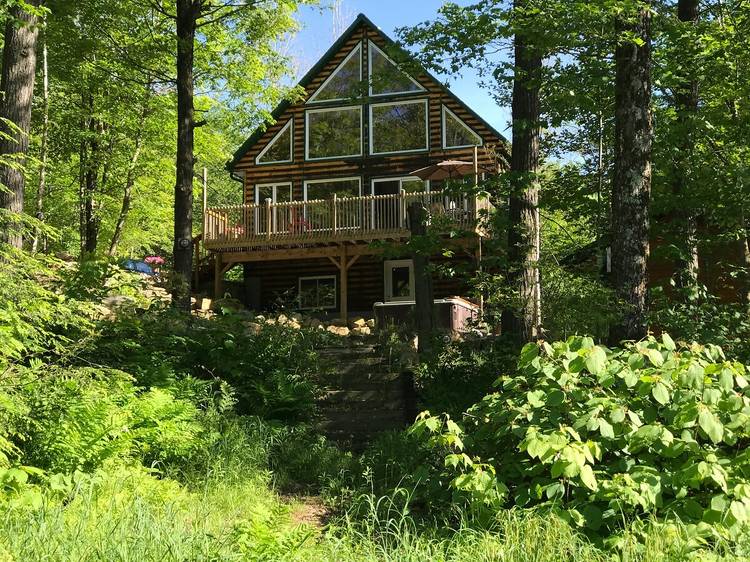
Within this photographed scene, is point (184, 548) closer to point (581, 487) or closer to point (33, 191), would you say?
point (581, 487)

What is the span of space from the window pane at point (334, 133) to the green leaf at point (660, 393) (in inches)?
745

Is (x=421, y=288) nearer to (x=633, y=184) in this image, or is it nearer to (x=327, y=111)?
(x=633, y=184)

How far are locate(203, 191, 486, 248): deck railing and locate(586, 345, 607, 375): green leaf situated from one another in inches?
542

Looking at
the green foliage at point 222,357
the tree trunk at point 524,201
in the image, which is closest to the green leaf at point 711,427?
the tree trunk at point 524,201

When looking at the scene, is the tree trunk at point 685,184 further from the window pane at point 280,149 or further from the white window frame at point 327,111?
the window pane at point 280,149

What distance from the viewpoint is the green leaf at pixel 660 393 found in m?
4.14

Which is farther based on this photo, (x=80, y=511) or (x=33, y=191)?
(x=33, y=191)

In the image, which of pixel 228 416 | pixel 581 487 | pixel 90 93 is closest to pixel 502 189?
pixel 228 416

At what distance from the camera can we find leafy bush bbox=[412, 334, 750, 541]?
13.3 ft

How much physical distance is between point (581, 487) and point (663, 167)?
6277 mm

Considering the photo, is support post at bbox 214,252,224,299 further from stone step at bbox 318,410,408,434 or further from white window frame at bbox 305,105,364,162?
stone step at bbox 318,410,408,434

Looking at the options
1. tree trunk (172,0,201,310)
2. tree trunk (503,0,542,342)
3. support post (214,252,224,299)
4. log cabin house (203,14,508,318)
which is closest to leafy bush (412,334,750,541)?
tree trunk (503,0,542,342)

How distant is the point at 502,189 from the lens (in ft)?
30.0

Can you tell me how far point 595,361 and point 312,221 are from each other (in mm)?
15403
